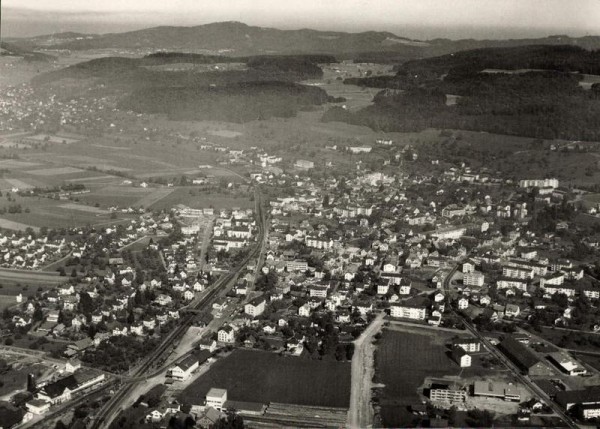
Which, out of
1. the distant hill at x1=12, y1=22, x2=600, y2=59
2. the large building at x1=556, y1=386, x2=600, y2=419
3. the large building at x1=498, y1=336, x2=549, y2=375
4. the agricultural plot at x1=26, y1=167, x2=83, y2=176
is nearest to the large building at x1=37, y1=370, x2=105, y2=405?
the large building at x1=498, y1=336, x2=549, y2=375

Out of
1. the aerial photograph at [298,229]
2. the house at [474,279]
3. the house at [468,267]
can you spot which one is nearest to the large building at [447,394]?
the aerial photograph at [298,229]

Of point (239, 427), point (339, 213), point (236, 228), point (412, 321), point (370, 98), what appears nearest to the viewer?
point (239, 427)

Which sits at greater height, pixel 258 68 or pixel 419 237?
pixel 258 68

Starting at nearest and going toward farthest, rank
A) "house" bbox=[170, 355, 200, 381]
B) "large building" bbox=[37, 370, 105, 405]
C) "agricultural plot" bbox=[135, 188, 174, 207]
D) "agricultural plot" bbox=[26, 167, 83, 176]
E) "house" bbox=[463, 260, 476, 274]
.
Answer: "large building" bbox=[37, 370, 105, 405] → "house" bbox=[170, 355, 200, 381] → "house" bbox=[463, 260, 476, 274] → "agricultural plot" bbox=[135, 188, 174, 207] → "agricultural plot" bbox=[26, 167, 83, 176]

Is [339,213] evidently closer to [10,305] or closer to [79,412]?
[10,305]

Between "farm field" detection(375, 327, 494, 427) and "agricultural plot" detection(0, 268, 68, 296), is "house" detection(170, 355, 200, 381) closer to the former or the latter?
"farm field" detection(375, 327, 494, 427)

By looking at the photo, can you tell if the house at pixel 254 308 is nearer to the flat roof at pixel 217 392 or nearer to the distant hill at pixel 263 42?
the flat roof at pixel 217 392

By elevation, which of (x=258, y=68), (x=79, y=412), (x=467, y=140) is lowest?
(x=79, y=412)

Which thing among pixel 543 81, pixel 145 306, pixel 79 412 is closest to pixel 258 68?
pixel 543 81
